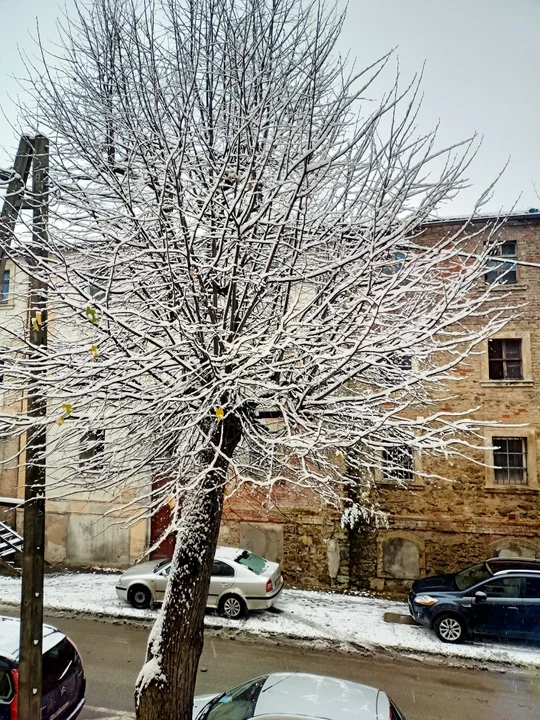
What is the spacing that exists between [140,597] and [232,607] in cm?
204

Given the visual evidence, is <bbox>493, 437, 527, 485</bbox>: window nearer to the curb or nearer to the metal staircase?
the curb

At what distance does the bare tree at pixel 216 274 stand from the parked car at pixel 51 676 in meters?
1.15

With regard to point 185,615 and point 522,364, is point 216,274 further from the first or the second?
point 522,364

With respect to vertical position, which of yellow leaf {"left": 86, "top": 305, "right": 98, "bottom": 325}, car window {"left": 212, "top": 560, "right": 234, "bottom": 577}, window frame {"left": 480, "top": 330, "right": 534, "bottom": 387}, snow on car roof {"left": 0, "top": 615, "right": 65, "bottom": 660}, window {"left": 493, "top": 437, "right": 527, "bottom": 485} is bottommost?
car window {"left": 212, "top": 560, "right": 234, "bottom": 577}

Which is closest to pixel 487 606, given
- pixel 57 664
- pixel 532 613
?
pixel 532 613

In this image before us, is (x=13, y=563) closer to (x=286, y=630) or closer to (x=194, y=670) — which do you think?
(x=286, y=630)

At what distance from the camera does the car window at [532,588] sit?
29.2 ft

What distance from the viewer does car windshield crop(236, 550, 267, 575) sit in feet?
33.6

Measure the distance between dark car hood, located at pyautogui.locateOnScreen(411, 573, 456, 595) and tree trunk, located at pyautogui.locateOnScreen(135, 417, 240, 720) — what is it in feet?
19.8

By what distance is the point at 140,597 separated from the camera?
10375mm

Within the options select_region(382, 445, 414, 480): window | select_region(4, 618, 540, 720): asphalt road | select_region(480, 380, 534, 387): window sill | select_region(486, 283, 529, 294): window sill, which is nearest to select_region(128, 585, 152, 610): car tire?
select_region(4, 618, 540, 720): asphalt road

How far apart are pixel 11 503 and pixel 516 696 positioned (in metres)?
12.3

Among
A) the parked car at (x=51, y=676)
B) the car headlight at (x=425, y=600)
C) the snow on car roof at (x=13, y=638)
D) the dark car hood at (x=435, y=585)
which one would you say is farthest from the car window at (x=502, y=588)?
the snow on car roof at (x=13, y=638)

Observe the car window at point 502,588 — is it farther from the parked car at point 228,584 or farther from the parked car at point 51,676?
the parked car at point 51,676
